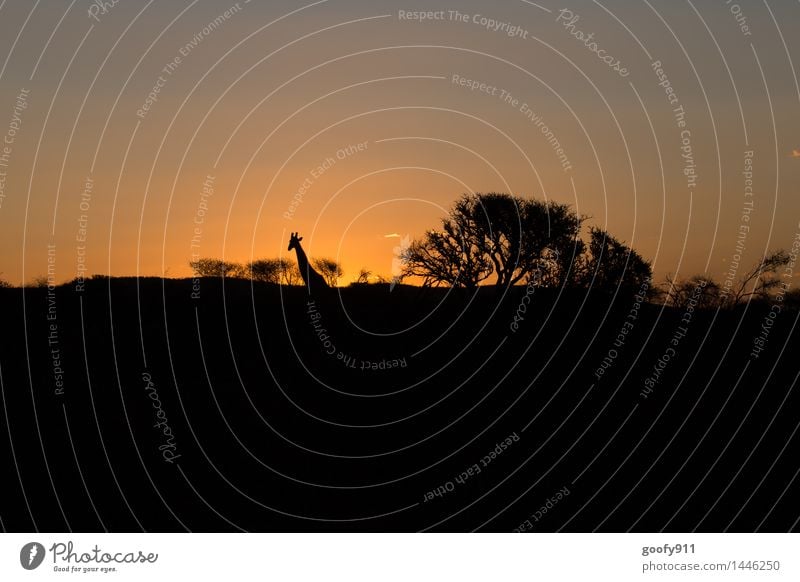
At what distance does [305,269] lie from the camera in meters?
40.5

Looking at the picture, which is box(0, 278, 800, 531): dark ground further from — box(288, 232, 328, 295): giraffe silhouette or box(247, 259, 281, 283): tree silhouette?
box(247, 259, 281, 283): tree silhouette

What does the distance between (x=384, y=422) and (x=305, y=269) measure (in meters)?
14.8

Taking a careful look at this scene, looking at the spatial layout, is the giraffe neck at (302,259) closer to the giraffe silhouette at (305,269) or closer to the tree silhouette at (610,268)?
the giraffe silhouette at (305,269)

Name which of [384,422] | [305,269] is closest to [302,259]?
[305,269]

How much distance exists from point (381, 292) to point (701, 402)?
19.0 meters

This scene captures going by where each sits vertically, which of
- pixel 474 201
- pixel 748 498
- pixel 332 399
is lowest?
pixel 748 498

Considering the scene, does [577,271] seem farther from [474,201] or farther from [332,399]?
[332,399]

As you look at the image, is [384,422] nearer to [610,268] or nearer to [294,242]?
[294,242]

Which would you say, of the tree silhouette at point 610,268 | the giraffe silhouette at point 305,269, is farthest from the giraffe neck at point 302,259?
the tree silhouette at point 610,268

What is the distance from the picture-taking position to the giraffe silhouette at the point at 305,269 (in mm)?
40031

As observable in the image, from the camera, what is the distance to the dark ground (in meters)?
20.7

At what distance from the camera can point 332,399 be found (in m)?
28.5
